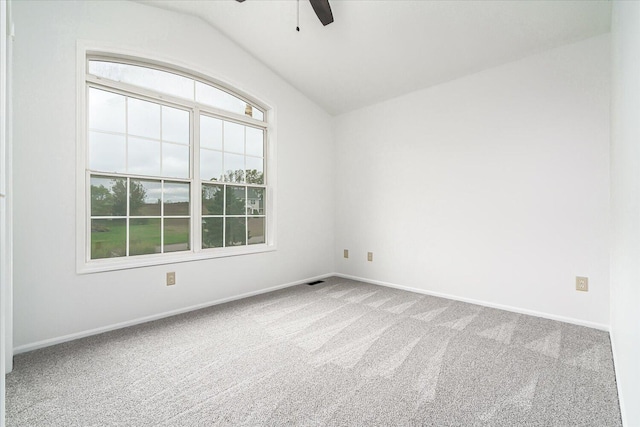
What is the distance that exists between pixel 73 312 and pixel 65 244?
521 millimetres

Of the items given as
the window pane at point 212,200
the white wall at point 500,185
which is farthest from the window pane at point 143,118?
the white wall at point 500,185

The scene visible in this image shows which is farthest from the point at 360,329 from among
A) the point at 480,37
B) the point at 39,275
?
the point at 480,37

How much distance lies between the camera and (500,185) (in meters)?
2.92

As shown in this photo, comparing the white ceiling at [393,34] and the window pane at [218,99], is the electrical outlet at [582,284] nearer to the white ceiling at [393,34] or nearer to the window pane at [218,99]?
the white ceiling at [393,34]

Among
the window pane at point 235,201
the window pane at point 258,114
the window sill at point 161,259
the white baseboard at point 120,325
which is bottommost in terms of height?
the white baseboard at point 120,325

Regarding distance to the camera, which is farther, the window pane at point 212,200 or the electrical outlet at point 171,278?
the window pane at point 212,200

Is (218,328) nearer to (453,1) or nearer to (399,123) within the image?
(399,123)

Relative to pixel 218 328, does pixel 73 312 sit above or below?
above

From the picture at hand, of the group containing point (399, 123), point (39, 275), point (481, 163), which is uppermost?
point (399, 123)

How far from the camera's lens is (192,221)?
3057 millimetres

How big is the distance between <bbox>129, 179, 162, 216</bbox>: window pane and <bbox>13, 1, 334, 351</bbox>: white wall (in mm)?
440

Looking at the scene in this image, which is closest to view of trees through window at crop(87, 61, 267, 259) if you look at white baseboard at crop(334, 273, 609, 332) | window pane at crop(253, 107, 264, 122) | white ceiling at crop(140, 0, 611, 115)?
window pane at crop(253, 107, 264, 122)

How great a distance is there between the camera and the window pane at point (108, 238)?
2.48 meters

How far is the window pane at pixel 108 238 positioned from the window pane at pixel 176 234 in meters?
0.35
